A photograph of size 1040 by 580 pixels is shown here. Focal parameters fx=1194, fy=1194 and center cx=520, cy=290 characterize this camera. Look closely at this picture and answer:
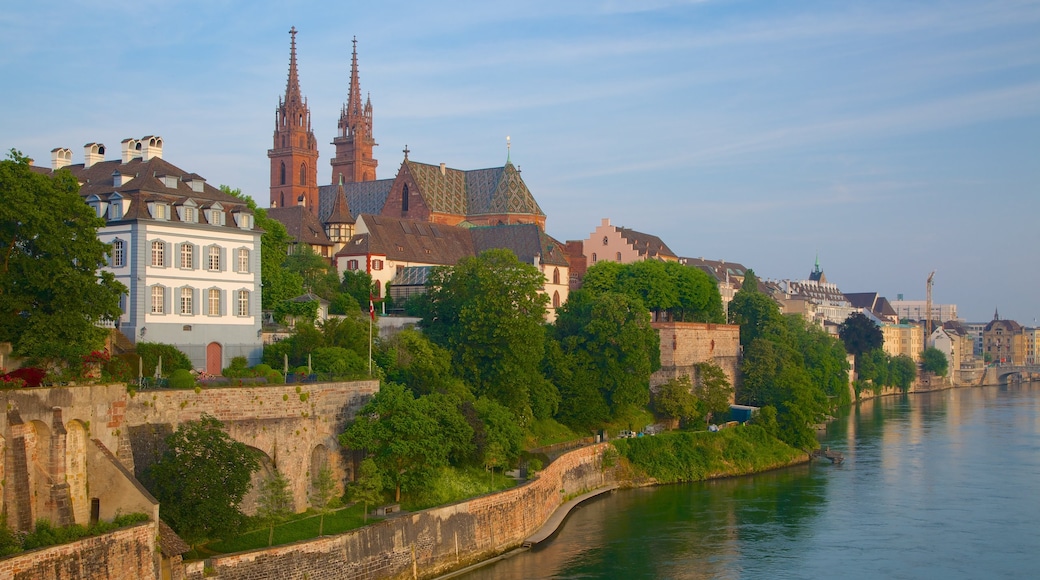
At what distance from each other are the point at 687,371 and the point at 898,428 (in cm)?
2093

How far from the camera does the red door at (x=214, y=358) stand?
46.7 meters

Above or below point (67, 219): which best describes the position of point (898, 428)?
below

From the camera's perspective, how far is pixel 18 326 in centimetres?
3503

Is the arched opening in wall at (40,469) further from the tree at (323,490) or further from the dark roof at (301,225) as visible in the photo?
the dark roof at (301,225)

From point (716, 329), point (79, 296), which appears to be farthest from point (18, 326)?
point (716, 329)

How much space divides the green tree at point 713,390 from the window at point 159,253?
1595 inches

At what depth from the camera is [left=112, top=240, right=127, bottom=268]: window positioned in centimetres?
4425

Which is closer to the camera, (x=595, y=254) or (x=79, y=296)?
(x=79, y=296)

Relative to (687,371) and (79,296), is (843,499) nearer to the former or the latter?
(687,371)

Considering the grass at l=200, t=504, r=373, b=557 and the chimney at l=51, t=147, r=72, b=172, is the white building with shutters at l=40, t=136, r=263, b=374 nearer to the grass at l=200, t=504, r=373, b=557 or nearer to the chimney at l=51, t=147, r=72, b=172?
the chimney at l=51, t=147, r=72, b=172

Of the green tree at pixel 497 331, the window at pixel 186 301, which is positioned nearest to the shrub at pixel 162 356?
the window at pixel 186 301

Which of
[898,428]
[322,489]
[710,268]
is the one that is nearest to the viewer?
[322,489]

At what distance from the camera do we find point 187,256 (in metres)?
45.5

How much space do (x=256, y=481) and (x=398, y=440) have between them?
18.1 ft
